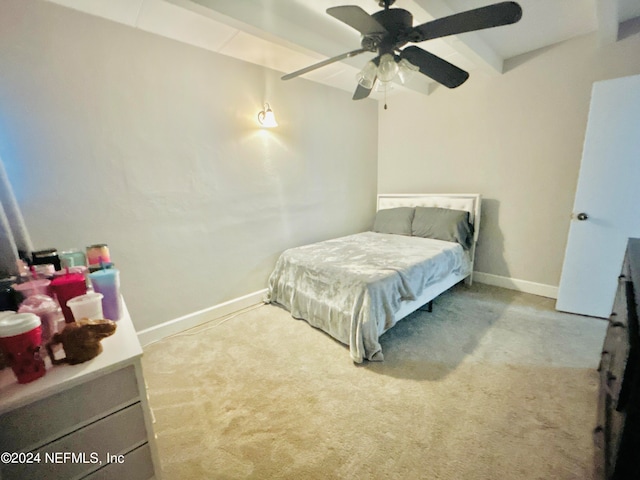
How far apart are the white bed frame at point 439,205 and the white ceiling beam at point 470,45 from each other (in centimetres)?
134

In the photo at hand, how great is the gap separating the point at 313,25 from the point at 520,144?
2466mm

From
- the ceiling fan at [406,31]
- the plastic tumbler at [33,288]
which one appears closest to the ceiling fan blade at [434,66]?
the ceiling fan at [406,31]

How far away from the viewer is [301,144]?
3.09 m

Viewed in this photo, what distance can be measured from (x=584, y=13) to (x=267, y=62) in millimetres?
2688

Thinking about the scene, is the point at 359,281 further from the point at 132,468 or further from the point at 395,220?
the point at 395,220

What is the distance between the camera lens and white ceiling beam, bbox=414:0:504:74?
1787 mm

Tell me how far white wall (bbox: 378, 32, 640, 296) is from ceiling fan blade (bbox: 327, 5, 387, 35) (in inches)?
89.2

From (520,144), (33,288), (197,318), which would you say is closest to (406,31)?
(33,288)

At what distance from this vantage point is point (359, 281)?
1.97 meters

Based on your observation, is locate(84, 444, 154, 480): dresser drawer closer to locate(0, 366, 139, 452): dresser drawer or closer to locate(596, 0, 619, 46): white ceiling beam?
locate(0, 366, 139, 452): dresser drawer

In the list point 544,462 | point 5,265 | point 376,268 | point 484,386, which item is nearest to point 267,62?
point 376,268

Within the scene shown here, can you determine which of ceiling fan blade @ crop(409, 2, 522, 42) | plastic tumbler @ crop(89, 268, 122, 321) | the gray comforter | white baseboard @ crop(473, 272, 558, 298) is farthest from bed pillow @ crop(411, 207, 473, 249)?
plastic tumbler @ crop(89, 268, 122, 321)

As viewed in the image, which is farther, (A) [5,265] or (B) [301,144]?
(B) [301,144]

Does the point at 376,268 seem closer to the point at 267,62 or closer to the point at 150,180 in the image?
the point at 150,180
